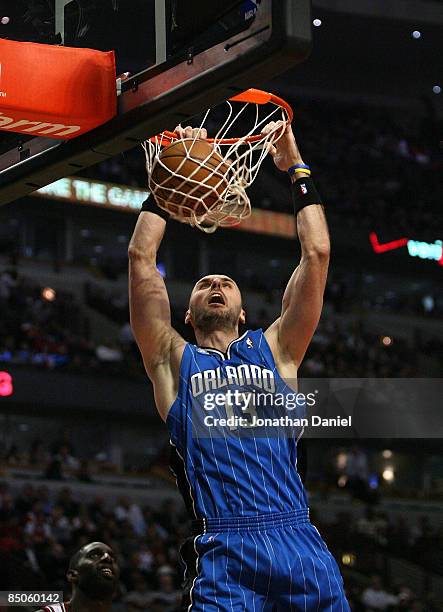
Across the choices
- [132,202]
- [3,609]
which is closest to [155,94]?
[3,609]

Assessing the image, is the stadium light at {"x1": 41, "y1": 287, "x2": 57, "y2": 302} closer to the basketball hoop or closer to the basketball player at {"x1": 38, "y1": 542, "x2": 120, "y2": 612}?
the basketball player at {"x1": 38, "y1": 542, "x2": 120, "y2": 612}

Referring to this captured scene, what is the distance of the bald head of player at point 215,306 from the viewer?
433 cm

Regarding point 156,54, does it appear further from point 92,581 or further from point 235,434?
point 92,581

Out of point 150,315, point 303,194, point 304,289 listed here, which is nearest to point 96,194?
point 303,194

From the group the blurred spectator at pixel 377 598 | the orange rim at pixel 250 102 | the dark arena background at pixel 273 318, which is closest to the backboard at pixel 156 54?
the orange rim at pixel 250 102

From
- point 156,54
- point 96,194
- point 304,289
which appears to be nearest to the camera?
point 156,54

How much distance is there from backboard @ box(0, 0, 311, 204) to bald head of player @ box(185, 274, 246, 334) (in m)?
0.74

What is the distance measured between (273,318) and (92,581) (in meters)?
16.8

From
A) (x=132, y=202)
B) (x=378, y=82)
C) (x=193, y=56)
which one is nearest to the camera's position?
(x=193, y=56)

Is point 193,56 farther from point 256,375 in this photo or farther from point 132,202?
point 132,202

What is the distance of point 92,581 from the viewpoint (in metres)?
5.30

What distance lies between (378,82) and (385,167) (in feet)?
8.01

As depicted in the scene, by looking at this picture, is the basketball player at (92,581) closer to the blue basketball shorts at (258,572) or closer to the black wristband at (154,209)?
the blue basketball shorts at (258,572)

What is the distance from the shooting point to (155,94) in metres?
3.70
